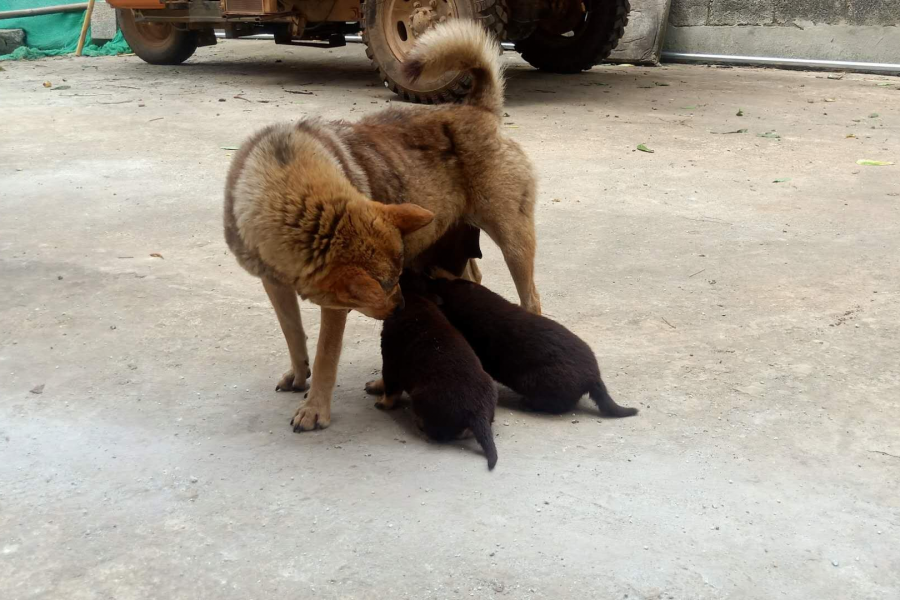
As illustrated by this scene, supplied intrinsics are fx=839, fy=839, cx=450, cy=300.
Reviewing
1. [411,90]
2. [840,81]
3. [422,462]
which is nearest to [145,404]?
[422,462]

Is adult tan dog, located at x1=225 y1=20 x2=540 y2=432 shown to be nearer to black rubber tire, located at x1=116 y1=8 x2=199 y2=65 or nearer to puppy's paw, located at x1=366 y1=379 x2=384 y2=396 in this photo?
puppy's paw, located at x1=366 y1=379 x2=384 y2=396

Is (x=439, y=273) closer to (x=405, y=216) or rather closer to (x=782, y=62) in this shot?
(x=405, y=216)

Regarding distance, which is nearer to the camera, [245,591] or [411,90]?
[245,591]

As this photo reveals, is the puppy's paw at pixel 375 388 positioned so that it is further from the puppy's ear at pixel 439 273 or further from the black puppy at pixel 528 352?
the puppy's ear at pixel 439 273

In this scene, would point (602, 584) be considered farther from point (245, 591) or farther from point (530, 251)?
point (530, 251)

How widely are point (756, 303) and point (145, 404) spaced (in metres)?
3.10

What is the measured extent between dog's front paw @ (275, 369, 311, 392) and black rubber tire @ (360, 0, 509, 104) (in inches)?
217

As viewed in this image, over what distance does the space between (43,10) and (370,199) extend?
14998 millimetres

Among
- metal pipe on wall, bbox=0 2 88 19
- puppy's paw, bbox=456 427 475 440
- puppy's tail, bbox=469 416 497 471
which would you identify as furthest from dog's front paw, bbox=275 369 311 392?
metal pipe on wall, bbox=0 2 88 19

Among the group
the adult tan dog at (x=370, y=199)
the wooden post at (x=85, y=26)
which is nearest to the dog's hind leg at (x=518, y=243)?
the adult tan dog at (x=370, y=199)

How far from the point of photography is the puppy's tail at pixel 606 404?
3.36 metres

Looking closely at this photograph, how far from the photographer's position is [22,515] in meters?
2.59

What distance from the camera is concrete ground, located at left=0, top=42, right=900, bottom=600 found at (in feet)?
7.83

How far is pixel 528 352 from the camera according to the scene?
11.6 feet
